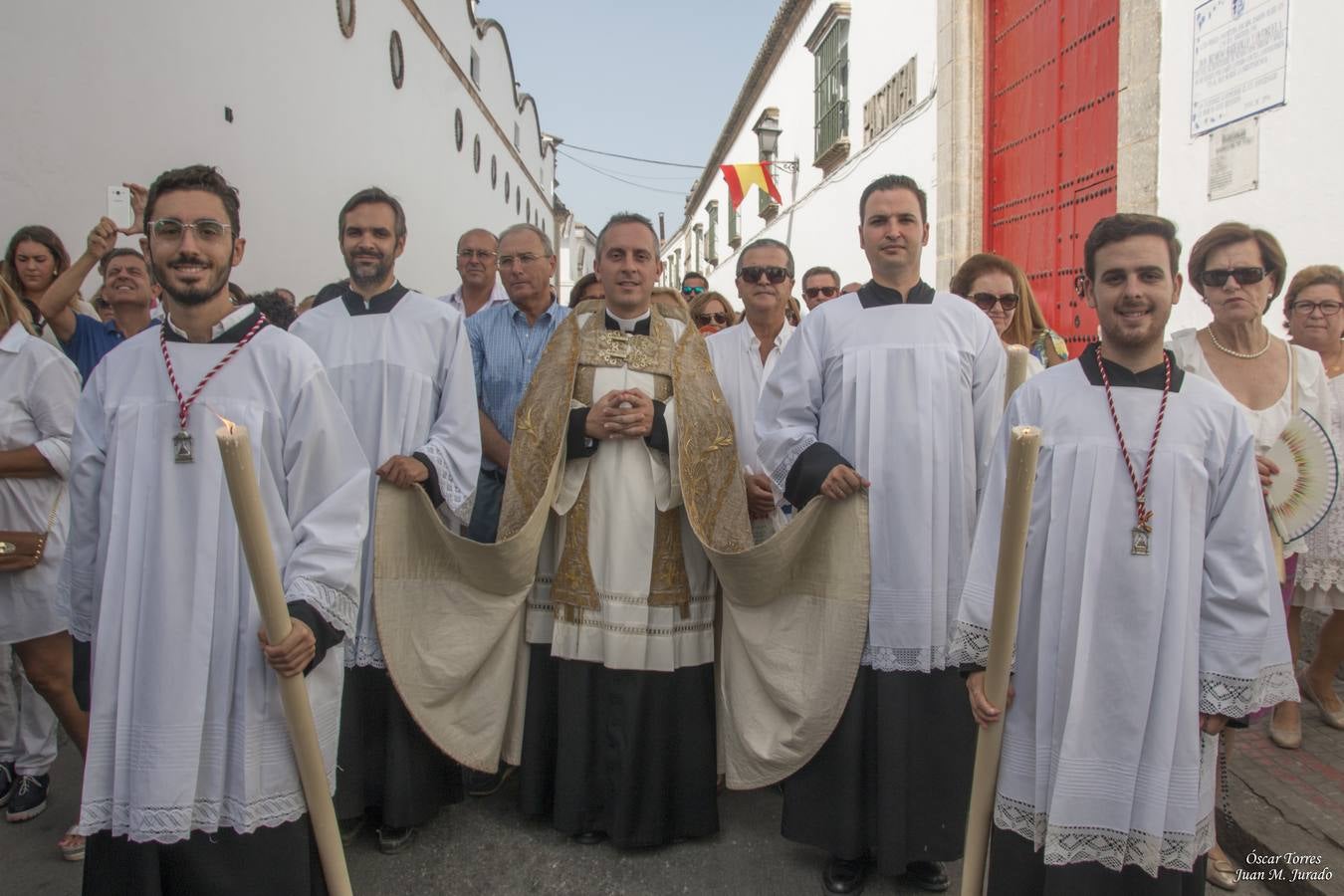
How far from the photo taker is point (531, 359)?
4.32 m

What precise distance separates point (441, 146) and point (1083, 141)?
1050 centimetres

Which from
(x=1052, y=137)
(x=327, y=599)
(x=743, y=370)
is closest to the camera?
(x=327, y=599)

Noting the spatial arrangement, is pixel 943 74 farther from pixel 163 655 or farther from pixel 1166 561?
pixel 163 655

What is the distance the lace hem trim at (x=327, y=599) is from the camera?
2.10 metres

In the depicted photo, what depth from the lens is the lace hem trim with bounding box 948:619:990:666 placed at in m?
2.23

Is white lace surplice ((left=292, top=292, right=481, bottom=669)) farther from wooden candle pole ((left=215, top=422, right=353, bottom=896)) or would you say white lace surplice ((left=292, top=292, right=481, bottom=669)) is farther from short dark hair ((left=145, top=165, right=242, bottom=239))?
wooden candle pole ((left=215, top=422, right=353, bottom=896))

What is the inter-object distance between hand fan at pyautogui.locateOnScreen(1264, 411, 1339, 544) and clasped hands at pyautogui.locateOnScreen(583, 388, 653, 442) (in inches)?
79.0

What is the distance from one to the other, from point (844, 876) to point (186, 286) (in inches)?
102

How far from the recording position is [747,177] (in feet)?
51.3

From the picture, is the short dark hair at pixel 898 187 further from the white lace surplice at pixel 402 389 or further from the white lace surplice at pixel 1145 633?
the white lace surplice at pixel 402 389

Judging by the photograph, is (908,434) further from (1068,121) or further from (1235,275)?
(1068,121)

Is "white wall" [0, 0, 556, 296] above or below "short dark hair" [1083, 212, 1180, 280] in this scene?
above

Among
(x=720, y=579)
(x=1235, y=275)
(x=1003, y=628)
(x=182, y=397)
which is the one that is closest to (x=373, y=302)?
(x=182, y=397)

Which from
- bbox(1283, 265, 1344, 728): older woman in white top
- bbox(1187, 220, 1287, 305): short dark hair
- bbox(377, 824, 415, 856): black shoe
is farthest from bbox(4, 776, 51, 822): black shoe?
bbox(1283, 265, 1344, 728): older woman in white top
